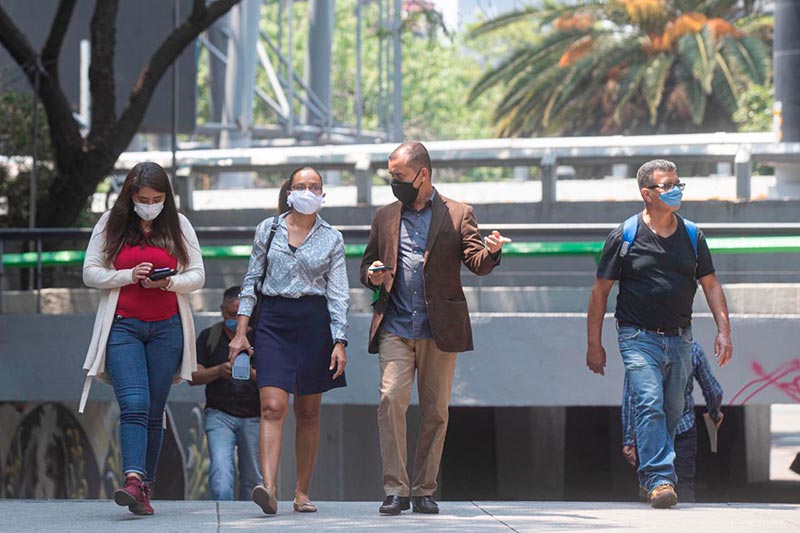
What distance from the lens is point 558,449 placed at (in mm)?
16094

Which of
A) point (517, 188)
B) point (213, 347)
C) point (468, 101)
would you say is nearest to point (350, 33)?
point (468, 101)

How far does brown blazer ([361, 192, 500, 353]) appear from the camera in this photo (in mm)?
7969

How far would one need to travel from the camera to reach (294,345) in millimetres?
7941

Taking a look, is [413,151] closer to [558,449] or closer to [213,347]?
[213,347]

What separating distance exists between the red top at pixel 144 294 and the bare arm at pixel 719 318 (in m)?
2.85

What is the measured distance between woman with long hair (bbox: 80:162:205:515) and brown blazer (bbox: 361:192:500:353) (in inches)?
37.9

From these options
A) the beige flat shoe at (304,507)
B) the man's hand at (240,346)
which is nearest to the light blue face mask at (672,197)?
the man's hand at (240,346)

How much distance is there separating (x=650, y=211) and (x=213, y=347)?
3431 mm

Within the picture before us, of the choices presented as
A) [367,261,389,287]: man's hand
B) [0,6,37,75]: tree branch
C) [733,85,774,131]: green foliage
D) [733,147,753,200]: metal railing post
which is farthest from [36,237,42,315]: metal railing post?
[733,85,774,131]: green foliage

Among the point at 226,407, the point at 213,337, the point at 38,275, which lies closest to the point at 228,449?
→ the point at 226,407

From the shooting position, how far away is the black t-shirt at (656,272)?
8328 mm

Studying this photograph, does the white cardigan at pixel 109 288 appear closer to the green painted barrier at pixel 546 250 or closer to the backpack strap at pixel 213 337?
the backpack strap at pixel 213 337

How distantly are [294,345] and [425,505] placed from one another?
1.09 m

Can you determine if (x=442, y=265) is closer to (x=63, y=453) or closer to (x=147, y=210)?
(x=147, y=210)
